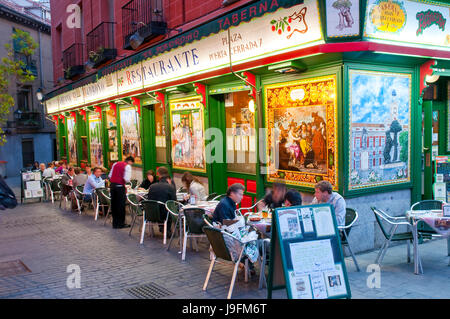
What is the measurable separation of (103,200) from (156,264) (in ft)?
14.9

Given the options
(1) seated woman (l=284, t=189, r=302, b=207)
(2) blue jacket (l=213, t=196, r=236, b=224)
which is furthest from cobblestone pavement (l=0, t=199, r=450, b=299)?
(1) seated woman (l=284, t=189, r=302, b=207)

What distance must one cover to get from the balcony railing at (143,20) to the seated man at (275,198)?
683 cm

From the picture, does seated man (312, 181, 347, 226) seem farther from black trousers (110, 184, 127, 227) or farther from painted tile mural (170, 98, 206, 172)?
black trousers (110, 184, 127, 227)

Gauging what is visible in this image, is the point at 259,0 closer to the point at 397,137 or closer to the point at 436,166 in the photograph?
the point at 397,137

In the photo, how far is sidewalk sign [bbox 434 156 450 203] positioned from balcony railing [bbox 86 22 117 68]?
11807 millimetres

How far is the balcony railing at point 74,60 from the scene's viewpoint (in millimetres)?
19266

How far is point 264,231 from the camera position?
5.96 meters

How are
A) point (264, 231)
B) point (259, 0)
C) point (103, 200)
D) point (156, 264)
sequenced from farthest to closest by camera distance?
1. point (103, 200)
2. point (259, 0)
3. point (156, 264)
4. point (264, 231)

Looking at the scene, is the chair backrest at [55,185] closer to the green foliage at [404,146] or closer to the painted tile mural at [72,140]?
the painted tile mural at [72,140]

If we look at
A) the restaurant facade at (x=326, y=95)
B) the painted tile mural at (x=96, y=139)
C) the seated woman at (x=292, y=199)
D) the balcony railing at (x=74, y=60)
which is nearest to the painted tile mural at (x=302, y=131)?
the restaurant facade at (x=326, y=95)

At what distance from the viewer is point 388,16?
21.6ft

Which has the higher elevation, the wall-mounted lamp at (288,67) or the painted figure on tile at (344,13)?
the painted figure on tile at (344,13)

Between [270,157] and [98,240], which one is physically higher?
[270,157]
